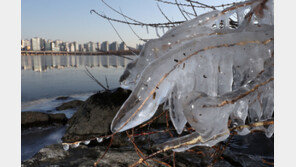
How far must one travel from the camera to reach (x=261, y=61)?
60 centimetres

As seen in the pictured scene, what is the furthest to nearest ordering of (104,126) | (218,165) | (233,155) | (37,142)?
(37,142) < (104,126) < (233,155) < (218,165)

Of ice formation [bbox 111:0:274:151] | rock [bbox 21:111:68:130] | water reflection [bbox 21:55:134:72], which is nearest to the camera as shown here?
ice formation [bbox 111:0:274:151]

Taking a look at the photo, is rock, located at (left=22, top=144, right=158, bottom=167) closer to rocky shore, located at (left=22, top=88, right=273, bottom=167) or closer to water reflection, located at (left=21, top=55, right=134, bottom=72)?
rocky shore, located at (left=22, top=88, right=273, bottom=167)

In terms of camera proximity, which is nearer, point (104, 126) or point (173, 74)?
point (173, 74)

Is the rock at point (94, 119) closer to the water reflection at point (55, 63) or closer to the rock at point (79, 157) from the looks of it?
the rock at point (79, 157)

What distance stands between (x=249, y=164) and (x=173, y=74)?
2.45m

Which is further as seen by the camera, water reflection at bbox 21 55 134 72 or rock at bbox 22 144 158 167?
water reflection at bbox 21 55 134 72

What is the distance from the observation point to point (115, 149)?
2582 millimetres

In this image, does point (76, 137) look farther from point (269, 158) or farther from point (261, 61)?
point (261, 61)

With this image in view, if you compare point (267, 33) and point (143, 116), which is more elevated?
point (267, 33)

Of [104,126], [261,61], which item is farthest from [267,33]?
[104,126]

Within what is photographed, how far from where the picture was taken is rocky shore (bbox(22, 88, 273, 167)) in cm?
223

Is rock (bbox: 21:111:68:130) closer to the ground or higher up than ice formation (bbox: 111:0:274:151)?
closer to the ground

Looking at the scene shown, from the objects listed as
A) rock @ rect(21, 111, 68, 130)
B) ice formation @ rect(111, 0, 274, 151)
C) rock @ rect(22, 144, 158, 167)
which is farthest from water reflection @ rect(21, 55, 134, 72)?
ice formation @ rect(111, 0, 274, 151)
